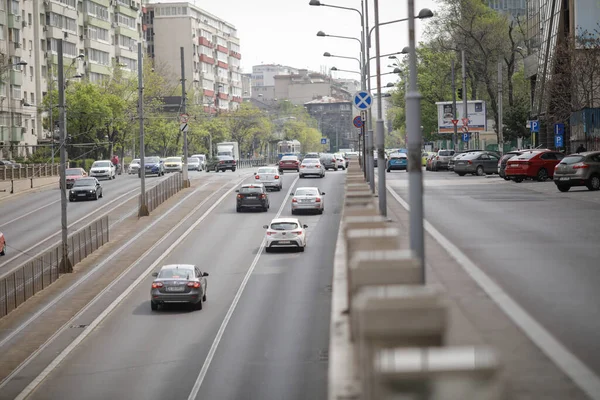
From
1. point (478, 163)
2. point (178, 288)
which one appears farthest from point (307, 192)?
point (178, 288)

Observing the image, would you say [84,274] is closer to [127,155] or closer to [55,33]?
[55,33]

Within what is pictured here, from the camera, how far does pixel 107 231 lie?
51.6m

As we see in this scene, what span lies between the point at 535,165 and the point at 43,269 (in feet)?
79.9

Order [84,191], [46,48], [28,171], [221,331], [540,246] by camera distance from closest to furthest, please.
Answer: [540,246], [221,331], [84,191], [28,171], [46,48]

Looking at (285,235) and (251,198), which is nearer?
(285,235)

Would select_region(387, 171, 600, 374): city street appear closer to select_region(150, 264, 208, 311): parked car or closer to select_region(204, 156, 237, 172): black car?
select_region(150, 264, 208, 311): parked car

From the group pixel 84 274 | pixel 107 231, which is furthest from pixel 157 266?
pixel 107 231

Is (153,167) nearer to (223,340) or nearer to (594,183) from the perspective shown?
(594,183)

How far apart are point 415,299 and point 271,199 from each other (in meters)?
60.5

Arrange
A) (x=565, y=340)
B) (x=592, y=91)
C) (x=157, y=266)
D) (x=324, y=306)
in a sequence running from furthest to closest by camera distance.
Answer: (x=592, y=91)
(x=157, y=266)
(x=324, y=306)
(x=565, y=340)

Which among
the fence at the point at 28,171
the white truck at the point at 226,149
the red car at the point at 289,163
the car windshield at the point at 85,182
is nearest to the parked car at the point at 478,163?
the car windshield at the point at 85,182

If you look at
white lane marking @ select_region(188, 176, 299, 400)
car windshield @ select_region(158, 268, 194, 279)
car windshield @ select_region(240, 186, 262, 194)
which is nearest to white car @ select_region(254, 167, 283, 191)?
car windshield @ select_region(240, 186, 262, 194)

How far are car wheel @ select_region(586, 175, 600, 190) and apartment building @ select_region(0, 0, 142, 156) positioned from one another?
45866 millimetres

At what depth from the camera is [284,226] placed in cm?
4806
